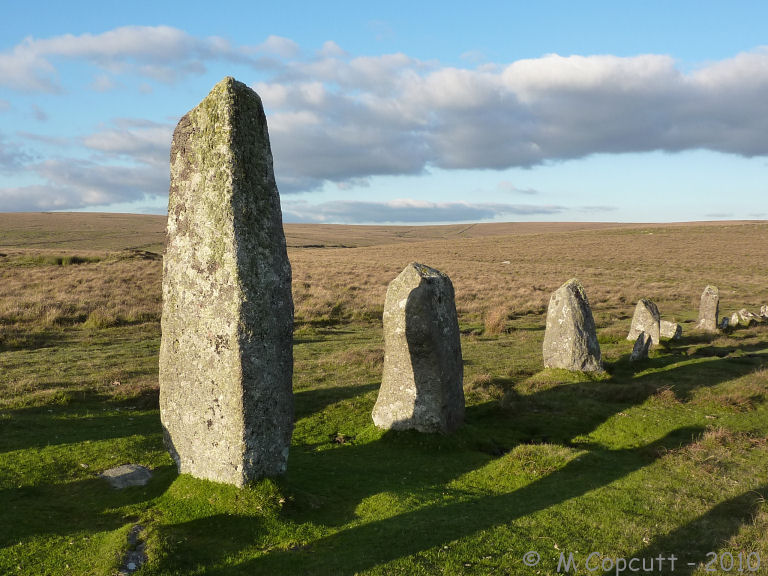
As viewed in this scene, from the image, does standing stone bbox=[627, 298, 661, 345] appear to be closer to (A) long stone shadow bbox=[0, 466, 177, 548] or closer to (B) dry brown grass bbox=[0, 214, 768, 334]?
(B) dry brown grass bbox=[0, 214, 768, 334]

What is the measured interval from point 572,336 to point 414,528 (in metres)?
11.3

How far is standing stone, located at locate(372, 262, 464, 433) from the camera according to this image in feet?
39.3

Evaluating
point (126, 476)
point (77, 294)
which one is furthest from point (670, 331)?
point (77, 294)

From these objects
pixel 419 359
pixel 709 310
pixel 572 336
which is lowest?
pixel 709 310

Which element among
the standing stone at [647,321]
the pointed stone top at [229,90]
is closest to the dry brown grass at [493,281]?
the standing stone at [647,321]

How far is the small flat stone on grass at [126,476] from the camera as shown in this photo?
889cm

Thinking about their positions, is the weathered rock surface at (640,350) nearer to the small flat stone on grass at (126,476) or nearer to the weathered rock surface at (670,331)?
the weathered rock surface at (670,331)

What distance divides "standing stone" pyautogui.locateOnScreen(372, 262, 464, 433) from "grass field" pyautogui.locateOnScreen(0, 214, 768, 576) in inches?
19.1

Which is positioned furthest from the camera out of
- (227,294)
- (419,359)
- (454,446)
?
(419,359)

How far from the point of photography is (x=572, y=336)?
679 inches

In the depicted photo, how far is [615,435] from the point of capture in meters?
12.5

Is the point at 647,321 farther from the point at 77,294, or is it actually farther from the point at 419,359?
the point at 77,294

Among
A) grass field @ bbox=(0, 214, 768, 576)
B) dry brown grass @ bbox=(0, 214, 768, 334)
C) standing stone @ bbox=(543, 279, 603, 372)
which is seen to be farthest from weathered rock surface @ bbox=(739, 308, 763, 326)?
standing stone @ bbox=(543, 279, 603, 372)

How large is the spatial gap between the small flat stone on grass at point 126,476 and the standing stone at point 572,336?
12632 millimetres
